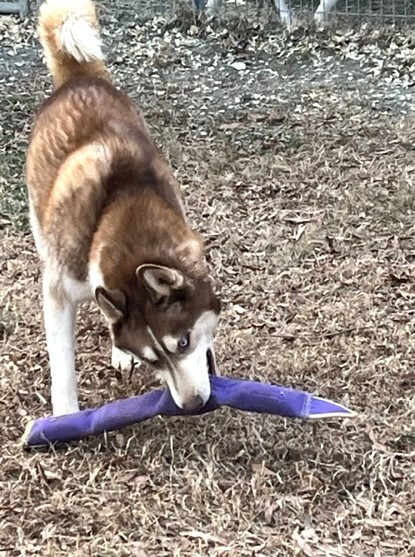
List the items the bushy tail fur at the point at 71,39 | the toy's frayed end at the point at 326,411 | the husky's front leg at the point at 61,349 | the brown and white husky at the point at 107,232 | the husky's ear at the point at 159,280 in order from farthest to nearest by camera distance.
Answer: the bushy tail fur at the point at 71,39 → the husky's front leg at the point at 61,349 → the toy's frayed end at the point at 326,411 → the brown and white husky at the point at 107,232 → the husky's ear at the point at 159,280

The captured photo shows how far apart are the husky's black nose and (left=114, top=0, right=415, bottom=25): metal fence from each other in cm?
550

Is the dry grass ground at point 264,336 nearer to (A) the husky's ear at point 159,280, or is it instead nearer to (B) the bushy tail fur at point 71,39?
(A) the husky's ear at point 159,280

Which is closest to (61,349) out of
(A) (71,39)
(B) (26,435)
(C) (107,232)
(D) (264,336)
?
(B) (26,435)

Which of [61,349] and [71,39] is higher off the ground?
[71,39]

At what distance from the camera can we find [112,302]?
305cm

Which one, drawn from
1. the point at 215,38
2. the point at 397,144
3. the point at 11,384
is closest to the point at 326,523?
the point at 11,384

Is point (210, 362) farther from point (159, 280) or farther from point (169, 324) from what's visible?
point (159, 280)

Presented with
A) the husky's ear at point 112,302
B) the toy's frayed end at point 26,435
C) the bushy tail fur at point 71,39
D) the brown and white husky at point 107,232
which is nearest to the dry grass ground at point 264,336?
the toy's frayed end at point 26,435

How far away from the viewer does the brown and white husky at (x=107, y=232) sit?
3.08 m

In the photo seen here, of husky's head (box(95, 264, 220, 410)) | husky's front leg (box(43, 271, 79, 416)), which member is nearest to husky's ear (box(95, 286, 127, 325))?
husky's head (box(95, 264, 220, 410))

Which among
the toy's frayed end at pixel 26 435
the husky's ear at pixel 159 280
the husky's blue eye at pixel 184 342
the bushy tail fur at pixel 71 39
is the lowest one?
the toy's frayed end at pixel 26 435

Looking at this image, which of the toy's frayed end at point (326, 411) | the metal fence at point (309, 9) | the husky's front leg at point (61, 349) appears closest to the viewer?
the toy's frayed end at point (326, 411)

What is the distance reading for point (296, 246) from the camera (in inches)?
191

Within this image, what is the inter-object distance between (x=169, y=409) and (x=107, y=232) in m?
A: 0.61
